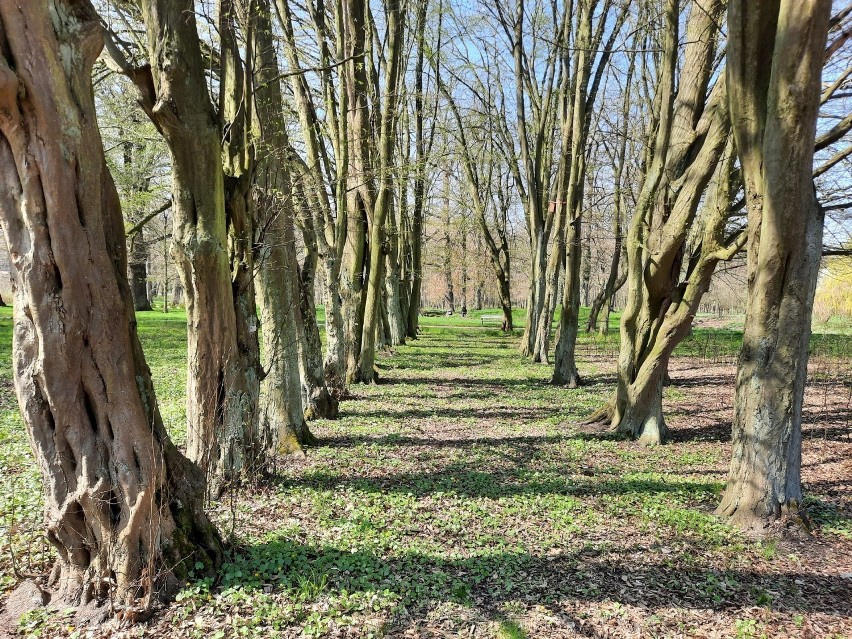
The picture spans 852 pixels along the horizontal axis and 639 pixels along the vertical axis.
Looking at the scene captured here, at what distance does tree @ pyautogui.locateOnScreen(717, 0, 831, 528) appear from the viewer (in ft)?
14.0

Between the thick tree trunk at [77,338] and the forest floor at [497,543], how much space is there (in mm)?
380

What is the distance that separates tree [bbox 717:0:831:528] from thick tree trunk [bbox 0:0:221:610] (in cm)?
488

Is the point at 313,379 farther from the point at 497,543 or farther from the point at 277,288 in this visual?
the point at 497,543

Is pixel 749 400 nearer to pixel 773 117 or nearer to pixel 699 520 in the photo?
pixel 699 520

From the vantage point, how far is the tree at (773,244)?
427 cm

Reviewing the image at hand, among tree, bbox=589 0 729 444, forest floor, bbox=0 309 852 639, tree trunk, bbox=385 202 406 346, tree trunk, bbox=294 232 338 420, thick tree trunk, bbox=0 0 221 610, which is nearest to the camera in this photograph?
thick tree trunk, bbox=0 0 221 610

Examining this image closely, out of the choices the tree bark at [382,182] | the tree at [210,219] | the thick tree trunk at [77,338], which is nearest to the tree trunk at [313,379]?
the tree bark at [382,182]

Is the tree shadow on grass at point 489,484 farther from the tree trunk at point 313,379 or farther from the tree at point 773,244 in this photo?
the tree trunk at point 313,379

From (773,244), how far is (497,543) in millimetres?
3560

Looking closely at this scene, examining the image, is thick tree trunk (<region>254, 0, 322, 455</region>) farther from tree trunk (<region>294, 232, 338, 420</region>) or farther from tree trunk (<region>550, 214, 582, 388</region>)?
tree trunk (<region>550, 214, 582, 388</region>)

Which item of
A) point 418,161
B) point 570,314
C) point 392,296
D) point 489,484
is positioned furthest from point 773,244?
point 392,296

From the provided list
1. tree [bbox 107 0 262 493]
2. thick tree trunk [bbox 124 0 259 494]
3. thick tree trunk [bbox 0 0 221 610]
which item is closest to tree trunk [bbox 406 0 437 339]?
tree [bbox 107 0 262 493]

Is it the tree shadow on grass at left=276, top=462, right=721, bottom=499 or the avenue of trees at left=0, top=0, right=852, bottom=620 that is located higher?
the avenue of trees at left=0, top=0, right=852, bottom=620

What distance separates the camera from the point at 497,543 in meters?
4.55
